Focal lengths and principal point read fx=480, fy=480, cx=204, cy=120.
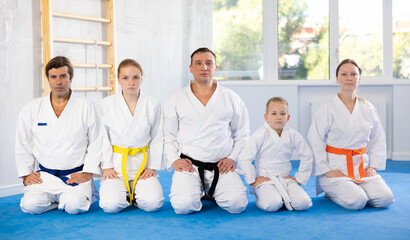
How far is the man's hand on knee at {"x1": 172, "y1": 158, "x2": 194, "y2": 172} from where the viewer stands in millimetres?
3102

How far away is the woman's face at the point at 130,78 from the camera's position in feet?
10.3

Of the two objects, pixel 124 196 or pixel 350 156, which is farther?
pixel 350 156

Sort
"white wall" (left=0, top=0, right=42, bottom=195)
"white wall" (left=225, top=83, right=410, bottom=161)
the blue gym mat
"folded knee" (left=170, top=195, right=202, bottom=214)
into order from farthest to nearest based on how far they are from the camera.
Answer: "white wall" (left=225, top=83, right=410, bottom=161) → "white wall" (left=0, top=0, right=42, bottom=195) → "folded knee" (left=170, top=195, right=202, bottom=214) → the blue gym mat

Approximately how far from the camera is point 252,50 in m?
5.66

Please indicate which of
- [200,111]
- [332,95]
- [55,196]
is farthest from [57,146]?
[332,95]

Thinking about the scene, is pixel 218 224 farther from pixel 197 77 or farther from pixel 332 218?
pixel 197 77

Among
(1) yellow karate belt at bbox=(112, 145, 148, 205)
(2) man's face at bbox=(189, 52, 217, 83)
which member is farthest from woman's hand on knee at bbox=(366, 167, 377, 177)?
(1) yellow karate belt at bbox=(112, 145, 148, 205)

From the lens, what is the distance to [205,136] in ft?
10.3

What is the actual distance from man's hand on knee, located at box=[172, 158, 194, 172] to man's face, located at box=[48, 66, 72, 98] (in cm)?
87

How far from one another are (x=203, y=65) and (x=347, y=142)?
1.09 metres

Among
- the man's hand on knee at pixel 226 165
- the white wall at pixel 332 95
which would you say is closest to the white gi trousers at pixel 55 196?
the man's hand on knee at pixel 226 165

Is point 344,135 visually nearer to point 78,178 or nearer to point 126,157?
point 126,157

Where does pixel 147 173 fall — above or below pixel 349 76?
below

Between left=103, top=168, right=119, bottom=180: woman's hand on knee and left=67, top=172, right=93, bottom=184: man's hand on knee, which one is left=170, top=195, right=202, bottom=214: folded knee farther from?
left=67, top=172, right=93, bottom=184: man's hand on knee
